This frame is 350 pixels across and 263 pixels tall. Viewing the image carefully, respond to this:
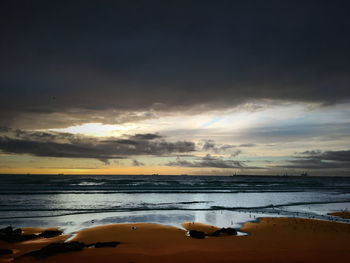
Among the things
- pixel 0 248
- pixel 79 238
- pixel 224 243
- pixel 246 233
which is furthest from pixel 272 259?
pixel 0 248

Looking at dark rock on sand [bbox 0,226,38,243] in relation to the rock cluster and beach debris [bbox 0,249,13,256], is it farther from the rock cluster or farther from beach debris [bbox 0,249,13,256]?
the rock cluster

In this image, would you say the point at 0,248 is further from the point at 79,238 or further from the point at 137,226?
the point at 137,226

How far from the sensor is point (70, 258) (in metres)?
9.12

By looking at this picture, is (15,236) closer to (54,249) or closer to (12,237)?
(12,237)

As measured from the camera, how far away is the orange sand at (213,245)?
30.1 ft

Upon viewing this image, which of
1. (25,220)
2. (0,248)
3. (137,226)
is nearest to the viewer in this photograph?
(0,248)

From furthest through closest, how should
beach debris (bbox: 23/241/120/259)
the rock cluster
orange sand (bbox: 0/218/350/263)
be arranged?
the rock cluster, beach debris (bbox: 23/241/120/259), orange sand (bbox: 0/218/350/263)

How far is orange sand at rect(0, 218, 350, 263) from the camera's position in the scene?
919cm

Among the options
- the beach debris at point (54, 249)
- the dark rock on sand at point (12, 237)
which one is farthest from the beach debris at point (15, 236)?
the beach debris at point (54, 249)

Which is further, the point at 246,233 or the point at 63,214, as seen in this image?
the point at 63,214

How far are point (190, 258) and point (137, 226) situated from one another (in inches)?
268

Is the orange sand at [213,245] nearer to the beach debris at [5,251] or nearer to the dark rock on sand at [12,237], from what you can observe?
the beach debris at [5,251]

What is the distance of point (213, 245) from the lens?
10.8m

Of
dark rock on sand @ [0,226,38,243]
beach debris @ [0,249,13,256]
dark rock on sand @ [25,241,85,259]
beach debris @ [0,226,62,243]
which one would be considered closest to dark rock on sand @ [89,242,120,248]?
dark rock on sand @ [25,241,85,259]
